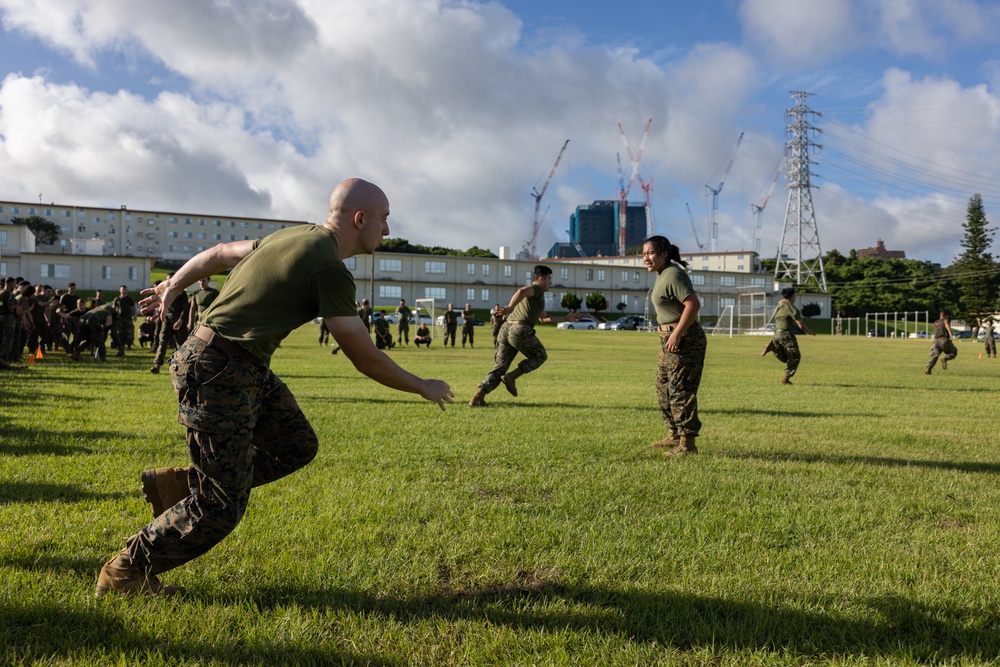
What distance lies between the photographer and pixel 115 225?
12062cm

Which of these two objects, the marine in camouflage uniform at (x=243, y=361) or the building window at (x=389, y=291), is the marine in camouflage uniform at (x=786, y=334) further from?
the building window at (x=389, y=291)

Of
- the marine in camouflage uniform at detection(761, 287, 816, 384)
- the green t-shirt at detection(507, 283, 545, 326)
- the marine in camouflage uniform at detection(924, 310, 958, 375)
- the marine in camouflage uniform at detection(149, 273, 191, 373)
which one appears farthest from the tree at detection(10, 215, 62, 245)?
the green t-shirt at detection(507, 283, 545, 326)

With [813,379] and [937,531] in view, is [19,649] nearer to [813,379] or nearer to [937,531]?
[937,531]

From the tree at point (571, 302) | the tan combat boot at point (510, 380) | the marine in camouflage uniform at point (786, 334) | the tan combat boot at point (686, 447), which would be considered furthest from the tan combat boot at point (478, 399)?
the tree at point (571, 302)

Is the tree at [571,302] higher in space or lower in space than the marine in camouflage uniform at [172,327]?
higher

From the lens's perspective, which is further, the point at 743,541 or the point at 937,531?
the point at 937,531

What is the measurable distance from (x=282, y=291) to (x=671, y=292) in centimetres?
520

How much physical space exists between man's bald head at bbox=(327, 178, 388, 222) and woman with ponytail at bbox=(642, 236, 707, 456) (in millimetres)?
4562

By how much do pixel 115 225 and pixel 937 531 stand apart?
133901 millimetres

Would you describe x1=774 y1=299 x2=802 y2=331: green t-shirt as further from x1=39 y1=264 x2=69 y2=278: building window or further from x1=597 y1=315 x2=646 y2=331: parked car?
x1=39 y1=264 x2=69 y2=278: building window

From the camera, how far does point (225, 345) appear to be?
130 inches

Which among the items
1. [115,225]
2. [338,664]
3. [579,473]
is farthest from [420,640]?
[115,225]

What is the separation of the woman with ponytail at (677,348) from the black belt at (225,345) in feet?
16.5

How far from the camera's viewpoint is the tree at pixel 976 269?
8481 centimetres
